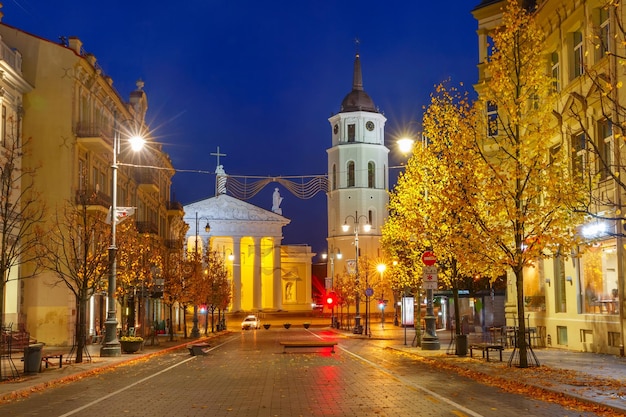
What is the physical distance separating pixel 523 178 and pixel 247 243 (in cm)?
9503

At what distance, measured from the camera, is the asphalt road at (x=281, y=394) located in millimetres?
13727

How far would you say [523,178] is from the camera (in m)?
21.6

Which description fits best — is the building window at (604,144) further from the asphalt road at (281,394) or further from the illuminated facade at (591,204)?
the asphalt road at (281,394)

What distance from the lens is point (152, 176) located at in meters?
58.8

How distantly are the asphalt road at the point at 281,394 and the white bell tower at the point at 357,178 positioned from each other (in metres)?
88.8

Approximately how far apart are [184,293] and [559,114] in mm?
28262

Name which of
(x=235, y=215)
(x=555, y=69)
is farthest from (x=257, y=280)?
(x=555, y=69)

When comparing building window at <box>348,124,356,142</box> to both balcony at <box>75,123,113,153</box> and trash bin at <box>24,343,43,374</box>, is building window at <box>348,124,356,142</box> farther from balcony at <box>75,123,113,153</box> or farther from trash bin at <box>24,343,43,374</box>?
trash bin at <box>24,343,43,374</box>

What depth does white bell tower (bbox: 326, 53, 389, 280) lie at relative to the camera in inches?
4508

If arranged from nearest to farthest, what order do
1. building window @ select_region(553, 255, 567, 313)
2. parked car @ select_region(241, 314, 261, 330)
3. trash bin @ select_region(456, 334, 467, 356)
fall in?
trash bin @ select_region(456, 334, 467, 356), building window @ select_region(553, 255, 567, 313), parked car @ select_region(241, 314, 261, 330)

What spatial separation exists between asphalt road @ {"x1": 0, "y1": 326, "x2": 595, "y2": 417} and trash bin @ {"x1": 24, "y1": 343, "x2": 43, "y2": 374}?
63.0 inches

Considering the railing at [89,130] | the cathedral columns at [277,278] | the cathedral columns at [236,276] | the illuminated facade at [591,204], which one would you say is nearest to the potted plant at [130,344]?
the railing at [89,130]

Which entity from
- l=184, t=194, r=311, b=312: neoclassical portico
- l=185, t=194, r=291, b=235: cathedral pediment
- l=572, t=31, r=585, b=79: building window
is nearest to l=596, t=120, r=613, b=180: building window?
l=572, t=31, r=585, b=79: building window

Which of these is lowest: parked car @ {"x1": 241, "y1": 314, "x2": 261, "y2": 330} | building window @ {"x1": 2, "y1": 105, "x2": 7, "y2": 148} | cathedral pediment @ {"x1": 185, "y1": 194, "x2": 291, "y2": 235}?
parked car @ {"x1": 241, "y1": 314, "x2": 261, "y2": 330}
